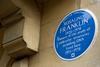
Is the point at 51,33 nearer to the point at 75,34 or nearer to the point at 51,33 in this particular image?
the point at 51,33

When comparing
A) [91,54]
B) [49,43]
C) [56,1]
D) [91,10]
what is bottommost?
[91,54]

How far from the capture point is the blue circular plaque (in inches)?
68.2

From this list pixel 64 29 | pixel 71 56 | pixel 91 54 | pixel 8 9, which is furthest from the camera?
pixel 8 9

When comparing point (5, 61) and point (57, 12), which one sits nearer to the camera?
point (57, 12)

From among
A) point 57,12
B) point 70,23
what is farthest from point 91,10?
point 57,12

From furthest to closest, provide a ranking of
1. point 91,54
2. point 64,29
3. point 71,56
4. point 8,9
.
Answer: point 8,9
point 64,29
point 71,56
point 91,54

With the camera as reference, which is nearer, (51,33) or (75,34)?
(75,34)

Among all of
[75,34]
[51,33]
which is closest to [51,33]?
[51,33]

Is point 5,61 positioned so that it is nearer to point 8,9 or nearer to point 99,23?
point 8,9

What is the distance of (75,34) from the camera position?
1.81m

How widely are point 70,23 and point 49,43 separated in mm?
213

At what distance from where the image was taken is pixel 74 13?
6.17 feet

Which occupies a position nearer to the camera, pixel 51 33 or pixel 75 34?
pixel 75 34

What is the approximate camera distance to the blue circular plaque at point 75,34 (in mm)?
1732
